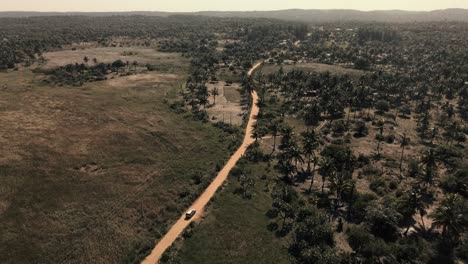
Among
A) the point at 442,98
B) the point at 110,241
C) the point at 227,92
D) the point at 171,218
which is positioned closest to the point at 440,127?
the point at 442,98

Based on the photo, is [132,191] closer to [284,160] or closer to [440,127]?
[284,160]

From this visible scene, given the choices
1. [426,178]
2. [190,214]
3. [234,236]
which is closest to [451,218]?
[426,178]

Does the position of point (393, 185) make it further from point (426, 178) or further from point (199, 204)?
point (199, 204)

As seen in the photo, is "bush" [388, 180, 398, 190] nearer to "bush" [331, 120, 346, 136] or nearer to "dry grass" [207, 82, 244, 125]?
"bush" [331, 120, 346, 136]

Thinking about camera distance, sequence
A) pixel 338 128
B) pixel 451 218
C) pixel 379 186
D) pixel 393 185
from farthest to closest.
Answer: pixel 338 128, pixel 393 185, pixel 379 186, pixel 451 218

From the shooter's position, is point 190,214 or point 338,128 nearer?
point 190,214

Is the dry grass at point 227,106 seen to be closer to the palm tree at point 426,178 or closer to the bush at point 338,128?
the bush at point 338,128
